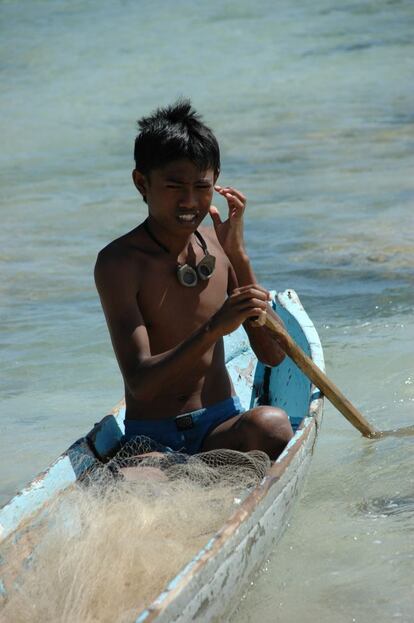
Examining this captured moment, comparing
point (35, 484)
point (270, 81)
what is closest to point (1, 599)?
point (35, 484)

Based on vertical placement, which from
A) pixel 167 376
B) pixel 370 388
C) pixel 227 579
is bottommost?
pixel 370 388

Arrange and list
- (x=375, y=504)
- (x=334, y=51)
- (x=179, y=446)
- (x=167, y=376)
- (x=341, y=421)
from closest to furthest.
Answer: (x=167, y=376) < (x=179, y=446) < (x=375, y=504) < (x=341, y=421) < (x=334, y=51)

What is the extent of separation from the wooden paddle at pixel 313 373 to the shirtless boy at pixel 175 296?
0.08 meters

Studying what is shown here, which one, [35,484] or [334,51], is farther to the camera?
[334,51]

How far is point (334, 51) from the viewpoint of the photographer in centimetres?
1620

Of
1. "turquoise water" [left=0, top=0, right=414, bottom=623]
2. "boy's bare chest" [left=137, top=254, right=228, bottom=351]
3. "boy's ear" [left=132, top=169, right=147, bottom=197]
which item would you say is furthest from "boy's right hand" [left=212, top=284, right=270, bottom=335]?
"turquoise water" [left=0, top=0, right=414, bottom=623]

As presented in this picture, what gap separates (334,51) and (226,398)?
512 inches

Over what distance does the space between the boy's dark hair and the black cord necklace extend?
0.78ft

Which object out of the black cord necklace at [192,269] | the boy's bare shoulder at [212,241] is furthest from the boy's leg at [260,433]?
the boy's bare shoulder at [212,241]

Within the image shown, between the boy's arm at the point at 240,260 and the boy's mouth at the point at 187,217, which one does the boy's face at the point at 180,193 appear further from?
the boy's arm at the point at 240,260

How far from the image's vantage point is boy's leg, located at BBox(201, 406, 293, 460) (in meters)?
3.72

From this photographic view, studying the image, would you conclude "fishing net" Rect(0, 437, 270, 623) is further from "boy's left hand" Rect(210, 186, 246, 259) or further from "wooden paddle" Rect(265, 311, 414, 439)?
"boy's left hand" Rect(210, 186, 246, 259)

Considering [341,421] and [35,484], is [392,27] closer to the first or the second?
[341,421]

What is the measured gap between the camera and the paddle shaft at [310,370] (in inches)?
156
